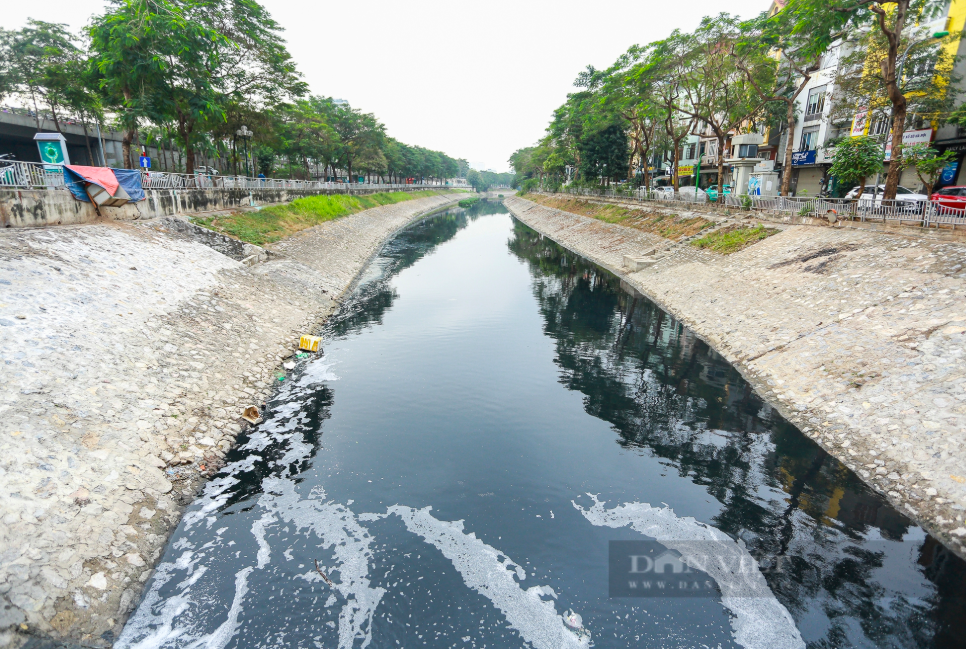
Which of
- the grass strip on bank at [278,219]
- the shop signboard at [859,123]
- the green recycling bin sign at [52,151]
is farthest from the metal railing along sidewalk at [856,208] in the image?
the green recycling bin sign at [52,151]

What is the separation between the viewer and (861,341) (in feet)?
44.0

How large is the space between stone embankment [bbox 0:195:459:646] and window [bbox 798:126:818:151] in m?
49.8

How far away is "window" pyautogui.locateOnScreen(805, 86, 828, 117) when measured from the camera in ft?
147

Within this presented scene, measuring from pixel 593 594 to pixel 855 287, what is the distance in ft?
50.4

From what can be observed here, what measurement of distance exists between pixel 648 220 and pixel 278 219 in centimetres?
2768

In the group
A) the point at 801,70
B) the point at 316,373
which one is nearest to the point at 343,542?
the point at 316,373

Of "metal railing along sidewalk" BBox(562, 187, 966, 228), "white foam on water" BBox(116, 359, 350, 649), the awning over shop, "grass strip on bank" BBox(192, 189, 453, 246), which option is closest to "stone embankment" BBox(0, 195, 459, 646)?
"white foam on water" BBox(116, 359, 350, 649)

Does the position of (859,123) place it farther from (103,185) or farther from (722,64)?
(103,185)

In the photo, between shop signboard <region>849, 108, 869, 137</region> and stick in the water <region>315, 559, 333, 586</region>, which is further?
shop signboard <region>849, 108, 869, 137</region>

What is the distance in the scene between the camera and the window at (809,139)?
151 feet

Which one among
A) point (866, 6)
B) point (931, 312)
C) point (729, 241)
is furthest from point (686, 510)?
point (866, 6)

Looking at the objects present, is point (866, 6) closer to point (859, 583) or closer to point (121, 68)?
point (859, 583)

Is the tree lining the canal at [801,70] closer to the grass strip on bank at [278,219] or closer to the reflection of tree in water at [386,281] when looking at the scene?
the reflection of tree in water at [386,281]

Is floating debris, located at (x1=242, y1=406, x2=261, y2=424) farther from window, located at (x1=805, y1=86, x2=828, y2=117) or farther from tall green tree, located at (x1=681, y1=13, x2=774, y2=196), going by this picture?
window, located at (x1=805, y1=86, x2=828, y2=117)
